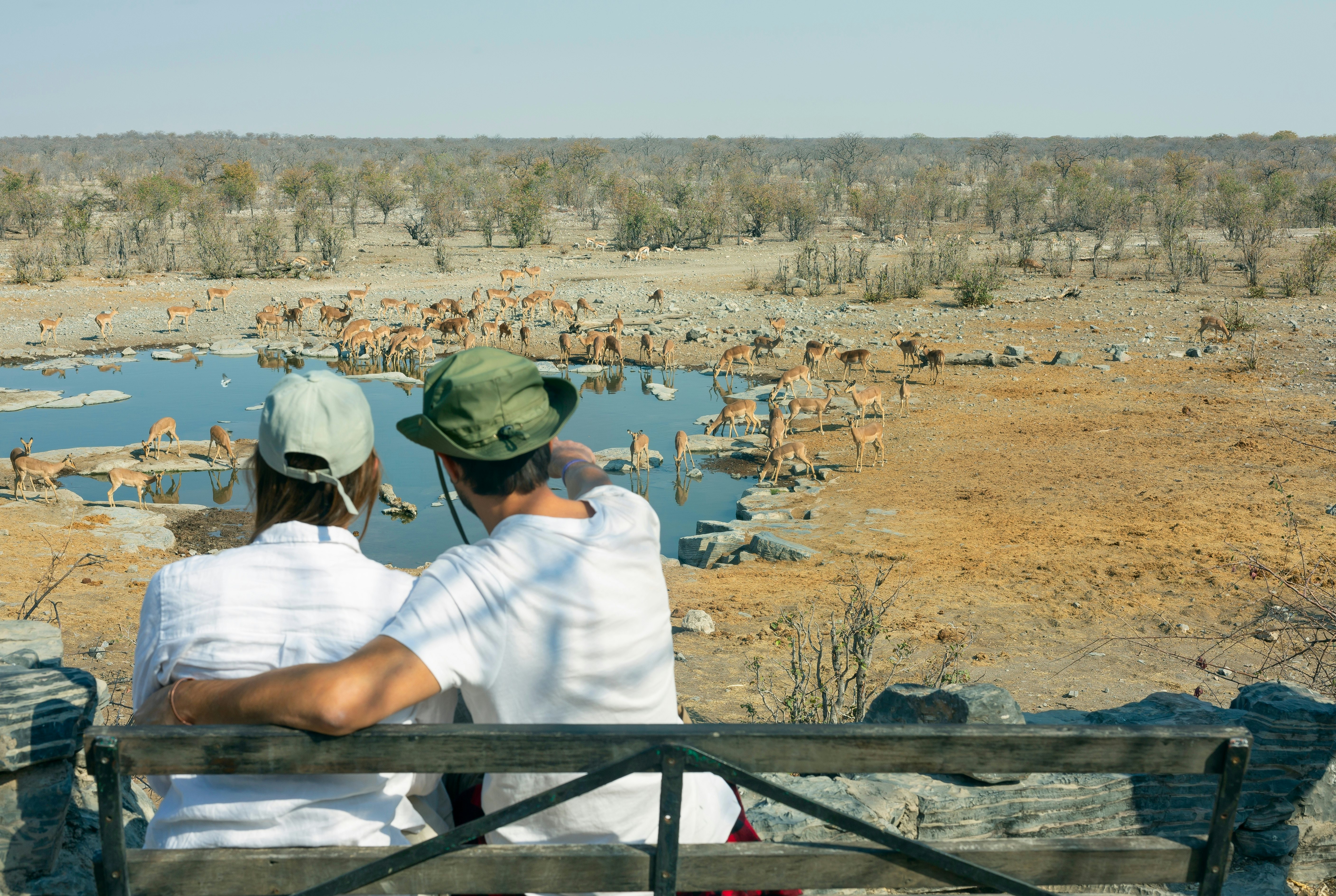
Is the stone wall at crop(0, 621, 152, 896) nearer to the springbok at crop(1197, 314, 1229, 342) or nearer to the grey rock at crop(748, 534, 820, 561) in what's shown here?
the grey rock at crop(748, 534, 820, 561)

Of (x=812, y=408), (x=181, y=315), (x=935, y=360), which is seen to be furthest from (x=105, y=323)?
(x=935, y=360)

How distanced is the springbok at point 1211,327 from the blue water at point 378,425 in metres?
8.02

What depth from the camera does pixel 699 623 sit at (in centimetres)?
741

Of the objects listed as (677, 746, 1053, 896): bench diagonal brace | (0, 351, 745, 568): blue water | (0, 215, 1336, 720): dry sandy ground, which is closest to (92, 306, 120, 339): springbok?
(0, 215, 1336, 720): dry sandy ground

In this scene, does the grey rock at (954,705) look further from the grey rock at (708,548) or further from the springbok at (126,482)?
the springbok at (126,482)

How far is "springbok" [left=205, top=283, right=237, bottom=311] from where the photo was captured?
872 inches

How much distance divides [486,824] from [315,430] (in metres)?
0.79

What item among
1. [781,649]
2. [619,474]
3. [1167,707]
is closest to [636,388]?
[619,474]

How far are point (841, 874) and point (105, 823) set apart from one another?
1332mm

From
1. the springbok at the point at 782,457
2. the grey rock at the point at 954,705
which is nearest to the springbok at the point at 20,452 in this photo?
the springbok at the point at 782,457

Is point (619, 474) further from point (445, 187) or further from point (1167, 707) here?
point (445, 187)

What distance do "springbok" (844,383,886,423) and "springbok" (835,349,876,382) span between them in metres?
1.97

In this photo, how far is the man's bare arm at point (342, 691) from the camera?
1.66m

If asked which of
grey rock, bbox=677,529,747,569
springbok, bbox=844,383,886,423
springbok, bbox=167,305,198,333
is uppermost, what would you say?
springbok, bbox=167,305,198,333
